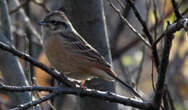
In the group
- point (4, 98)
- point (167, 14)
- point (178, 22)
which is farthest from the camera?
point (4, 98)

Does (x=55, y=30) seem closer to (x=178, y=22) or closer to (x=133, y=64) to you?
(x=178, y=22)

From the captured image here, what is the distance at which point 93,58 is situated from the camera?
13.8ft

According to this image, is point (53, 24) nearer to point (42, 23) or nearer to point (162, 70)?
point (42, 23)

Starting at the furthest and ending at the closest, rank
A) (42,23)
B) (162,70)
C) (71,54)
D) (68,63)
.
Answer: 1. (42,23)
2. (71,54)
3. (68,63)
4. (162,70)

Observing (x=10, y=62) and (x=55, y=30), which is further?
(x=55, y=30)

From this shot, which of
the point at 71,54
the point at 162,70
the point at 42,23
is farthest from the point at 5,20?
the point at 162,70

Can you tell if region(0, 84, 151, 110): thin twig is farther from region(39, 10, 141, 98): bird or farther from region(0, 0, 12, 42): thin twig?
region(0, 0, 12, 42): thin twig

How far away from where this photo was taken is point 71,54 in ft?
14.0

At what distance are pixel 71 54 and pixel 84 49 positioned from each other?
144 millimetres

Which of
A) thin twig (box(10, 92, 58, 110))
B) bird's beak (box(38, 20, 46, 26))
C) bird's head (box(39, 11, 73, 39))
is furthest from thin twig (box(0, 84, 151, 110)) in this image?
bird's beak (box(38, 20, 46, 26))

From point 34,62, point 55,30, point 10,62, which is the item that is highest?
point 55,30

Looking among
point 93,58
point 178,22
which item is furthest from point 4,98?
point 178,22

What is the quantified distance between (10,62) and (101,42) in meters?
0.93

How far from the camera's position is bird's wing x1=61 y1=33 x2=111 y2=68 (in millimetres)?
4133
